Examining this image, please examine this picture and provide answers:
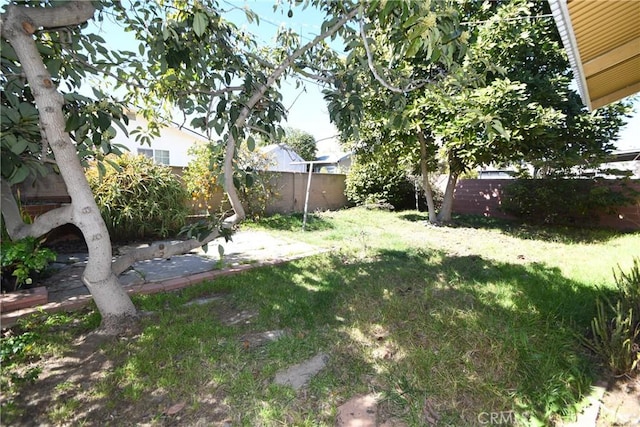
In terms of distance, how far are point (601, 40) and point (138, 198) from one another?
6.09m

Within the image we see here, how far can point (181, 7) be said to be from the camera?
2559 mm

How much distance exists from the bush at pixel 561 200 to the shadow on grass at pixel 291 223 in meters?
4.98

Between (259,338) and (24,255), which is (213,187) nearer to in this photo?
(24,255)

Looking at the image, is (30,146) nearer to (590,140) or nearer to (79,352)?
(79,352)

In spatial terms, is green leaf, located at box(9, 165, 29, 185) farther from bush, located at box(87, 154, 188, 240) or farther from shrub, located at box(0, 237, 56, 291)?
bush, located at box(87, 154, 188, 240)

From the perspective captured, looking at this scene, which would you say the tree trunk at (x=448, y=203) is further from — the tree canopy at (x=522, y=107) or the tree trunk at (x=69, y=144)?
the tree trunk at (x=69, y=144)

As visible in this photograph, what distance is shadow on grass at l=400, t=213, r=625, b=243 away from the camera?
5754 mm

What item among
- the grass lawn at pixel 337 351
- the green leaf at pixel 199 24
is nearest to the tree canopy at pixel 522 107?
the grass lawn at pixel 337 351

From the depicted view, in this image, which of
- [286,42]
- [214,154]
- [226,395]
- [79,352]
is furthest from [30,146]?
[286,42]

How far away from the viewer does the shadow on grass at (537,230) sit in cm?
575

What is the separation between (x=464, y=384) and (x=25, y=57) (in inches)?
128

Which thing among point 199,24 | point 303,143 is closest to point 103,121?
point 199,24

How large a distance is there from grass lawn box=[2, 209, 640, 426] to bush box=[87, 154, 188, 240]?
2672 millimetres

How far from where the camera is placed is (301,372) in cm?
190
